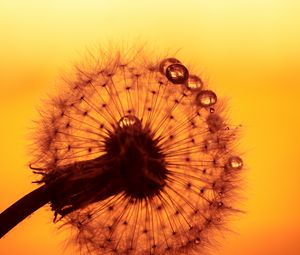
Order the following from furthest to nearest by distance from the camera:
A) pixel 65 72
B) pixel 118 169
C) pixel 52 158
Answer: pixel 65 72
pixel 52 158
pixel 118 169

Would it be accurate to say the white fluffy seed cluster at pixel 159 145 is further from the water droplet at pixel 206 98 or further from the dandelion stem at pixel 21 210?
the dandelion stem at pixel 21 210

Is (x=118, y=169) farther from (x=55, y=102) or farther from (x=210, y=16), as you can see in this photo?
(x=210, y=16)

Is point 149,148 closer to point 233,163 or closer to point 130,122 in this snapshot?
point 130,122

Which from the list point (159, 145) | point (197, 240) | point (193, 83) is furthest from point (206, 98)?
point (197, 240)

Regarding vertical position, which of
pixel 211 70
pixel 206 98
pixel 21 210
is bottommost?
pixel 21 210

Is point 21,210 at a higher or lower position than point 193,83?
lower

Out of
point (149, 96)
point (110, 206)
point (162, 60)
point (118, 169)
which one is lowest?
point (110, 206)

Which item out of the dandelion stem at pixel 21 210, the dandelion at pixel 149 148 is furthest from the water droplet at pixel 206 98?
the dandelion stem at pixel 21 210

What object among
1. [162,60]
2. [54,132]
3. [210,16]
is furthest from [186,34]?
[54,132]
